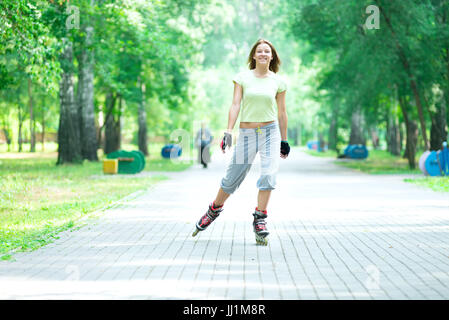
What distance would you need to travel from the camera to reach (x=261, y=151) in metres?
7.96

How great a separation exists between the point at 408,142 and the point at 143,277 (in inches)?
855

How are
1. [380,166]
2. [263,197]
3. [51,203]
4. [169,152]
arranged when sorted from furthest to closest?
[169,152]
[380,166]
[51,203]
[263,197]

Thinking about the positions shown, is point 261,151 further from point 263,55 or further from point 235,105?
point 263,55

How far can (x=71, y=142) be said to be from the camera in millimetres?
27125

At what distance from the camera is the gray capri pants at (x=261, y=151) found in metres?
7.86

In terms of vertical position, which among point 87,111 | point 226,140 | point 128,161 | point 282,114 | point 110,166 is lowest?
point 110,166

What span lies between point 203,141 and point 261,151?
19989 mm

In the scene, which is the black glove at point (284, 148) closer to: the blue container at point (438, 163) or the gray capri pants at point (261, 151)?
the gray capri pants at point (261, 151)

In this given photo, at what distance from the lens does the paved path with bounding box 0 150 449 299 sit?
5602 millimetres

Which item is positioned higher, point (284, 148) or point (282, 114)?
point (282, 114)

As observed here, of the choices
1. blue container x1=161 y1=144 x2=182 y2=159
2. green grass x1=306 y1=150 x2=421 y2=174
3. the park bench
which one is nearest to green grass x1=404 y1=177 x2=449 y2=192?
the park bench

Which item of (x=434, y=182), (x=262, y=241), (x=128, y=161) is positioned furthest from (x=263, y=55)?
(x=128, y=161)

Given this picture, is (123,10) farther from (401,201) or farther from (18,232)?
(18,232)
